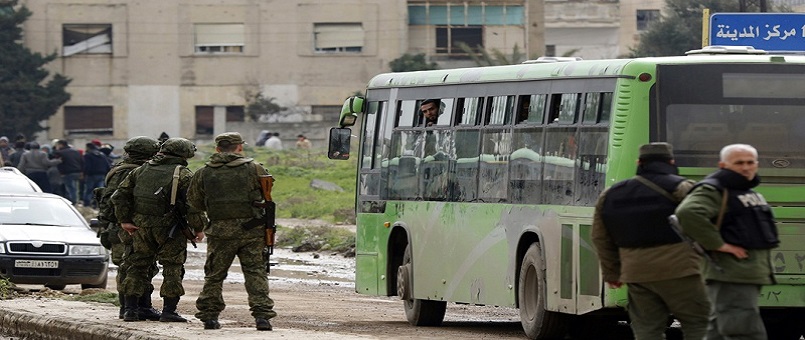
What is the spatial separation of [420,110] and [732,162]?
26.8 ft

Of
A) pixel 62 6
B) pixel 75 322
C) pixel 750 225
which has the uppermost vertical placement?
pixel 62 6

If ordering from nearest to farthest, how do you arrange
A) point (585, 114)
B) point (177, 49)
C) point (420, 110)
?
point (585, 114) < point (420, 110) < point (177, 49)

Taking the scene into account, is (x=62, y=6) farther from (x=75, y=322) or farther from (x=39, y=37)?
(x=75, y=322)

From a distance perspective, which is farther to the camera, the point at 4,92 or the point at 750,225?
the point at 4,92

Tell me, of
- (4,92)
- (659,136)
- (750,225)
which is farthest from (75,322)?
(4,92)

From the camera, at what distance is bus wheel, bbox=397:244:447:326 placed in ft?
56.7

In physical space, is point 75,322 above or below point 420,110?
below

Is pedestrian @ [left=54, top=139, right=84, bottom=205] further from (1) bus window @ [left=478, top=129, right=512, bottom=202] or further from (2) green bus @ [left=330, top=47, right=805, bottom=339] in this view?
(1) bus window @ [left=478, top=129, right=512, bottom=202]

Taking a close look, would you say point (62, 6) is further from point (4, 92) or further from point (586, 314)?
point (586, 314)

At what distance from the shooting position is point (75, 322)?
14.7 metres

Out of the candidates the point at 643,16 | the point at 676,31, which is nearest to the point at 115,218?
the point at 676,31

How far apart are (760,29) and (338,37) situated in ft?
186

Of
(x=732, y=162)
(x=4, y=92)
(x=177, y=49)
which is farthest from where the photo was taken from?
(x=177, y=49)

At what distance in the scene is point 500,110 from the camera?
614 inches
